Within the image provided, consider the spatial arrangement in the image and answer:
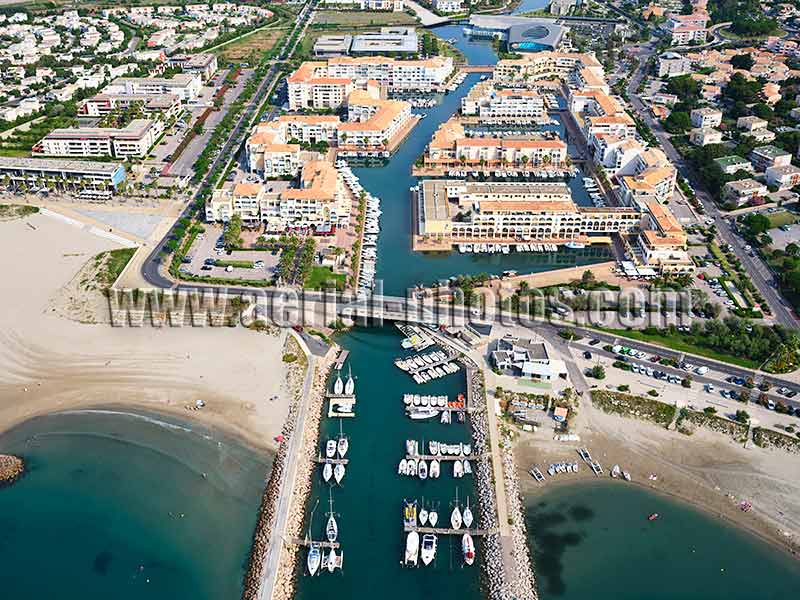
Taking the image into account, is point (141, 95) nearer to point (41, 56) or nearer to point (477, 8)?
point (41, 56)

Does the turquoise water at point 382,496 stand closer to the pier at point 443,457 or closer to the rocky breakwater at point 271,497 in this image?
the pier at point 443,457

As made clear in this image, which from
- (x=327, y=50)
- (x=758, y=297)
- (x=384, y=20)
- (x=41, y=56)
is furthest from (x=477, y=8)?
(x=758, y=297)

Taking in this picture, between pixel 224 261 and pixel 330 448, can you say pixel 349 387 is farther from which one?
pixel 224 261

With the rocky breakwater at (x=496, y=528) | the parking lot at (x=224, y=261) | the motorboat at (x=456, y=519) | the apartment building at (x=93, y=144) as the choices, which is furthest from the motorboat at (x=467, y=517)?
the apartment building at (x=93, y=144)

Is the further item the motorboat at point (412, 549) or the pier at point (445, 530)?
the pier at point (445, 530)

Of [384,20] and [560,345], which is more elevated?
[384,20]

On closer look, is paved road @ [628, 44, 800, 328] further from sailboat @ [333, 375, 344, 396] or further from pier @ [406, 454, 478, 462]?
sailboat @ [333, 375, 344, 396]

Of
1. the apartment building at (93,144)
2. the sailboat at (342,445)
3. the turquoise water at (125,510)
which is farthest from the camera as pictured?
the apartment building at (93,144)
